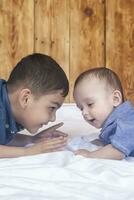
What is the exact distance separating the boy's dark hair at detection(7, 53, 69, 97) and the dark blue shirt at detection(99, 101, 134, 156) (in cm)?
19

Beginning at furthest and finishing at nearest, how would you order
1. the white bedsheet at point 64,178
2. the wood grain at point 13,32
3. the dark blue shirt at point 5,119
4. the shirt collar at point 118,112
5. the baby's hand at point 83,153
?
the wood grain at point 13,32
the dark blue shirt at point 5,119
the shirt collar at point 118,112
the baby's hand at point 83,153
the white bedsheet at point 64,178

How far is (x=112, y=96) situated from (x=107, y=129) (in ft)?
0.38

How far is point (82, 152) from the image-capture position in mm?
1249

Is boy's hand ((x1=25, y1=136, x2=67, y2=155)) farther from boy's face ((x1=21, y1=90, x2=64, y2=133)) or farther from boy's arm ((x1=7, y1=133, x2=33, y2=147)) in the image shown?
boy's arm ((x1=7, y1=133, x2=33, y2=147))

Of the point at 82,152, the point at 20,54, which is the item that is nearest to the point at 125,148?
the point at 82,152

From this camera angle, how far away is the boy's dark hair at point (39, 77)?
1.48m

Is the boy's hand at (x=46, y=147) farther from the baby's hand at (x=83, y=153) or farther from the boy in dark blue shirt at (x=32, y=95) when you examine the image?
the boy in dark blue shirt at (x=32, y=95)

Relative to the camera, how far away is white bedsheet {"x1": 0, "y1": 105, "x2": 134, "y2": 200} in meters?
0.87

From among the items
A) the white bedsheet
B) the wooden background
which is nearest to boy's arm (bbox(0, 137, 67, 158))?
the white bedsheet

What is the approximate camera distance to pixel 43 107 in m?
1.48

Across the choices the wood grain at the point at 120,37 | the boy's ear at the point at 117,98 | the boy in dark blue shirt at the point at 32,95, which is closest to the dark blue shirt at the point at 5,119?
the boy in dark blue shirt at the point at 32,95

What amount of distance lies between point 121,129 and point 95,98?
0.56 ft

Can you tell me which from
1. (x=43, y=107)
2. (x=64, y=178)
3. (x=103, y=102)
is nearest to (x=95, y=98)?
(x=103, y=102)

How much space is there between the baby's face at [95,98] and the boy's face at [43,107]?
66mm
